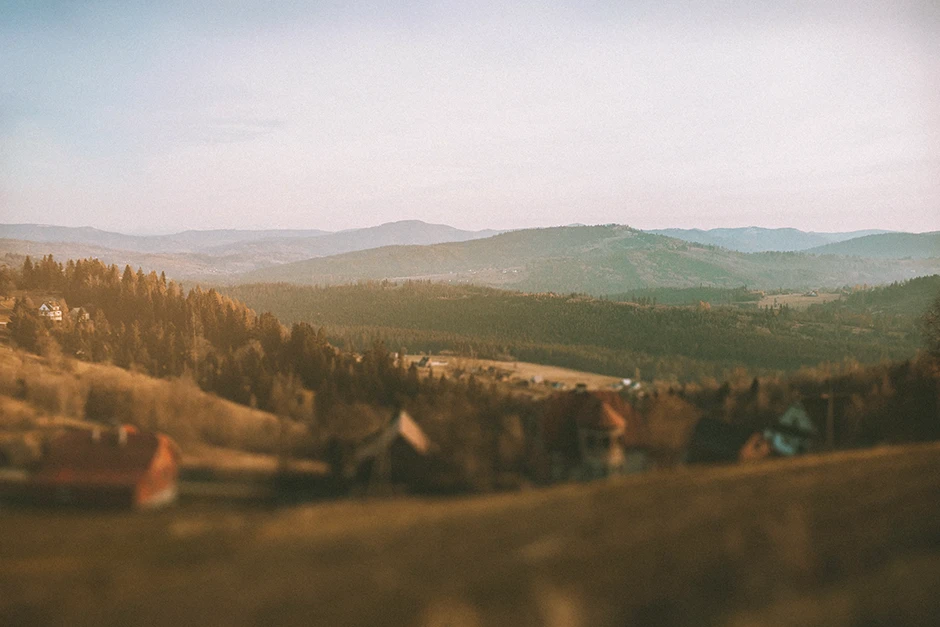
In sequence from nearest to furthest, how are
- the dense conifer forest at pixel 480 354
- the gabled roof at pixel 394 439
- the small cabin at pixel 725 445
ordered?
the gabled roof at pixel 394 439
the small cabin at pixel 725 445
the dense conifer forest at pixel 480 354

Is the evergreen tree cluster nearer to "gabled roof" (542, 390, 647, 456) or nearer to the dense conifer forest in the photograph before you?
the dense conifer forest

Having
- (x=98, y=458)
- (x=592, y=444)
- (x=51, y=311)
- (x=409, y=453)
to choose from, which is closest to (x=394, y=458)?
(x=409, y=453)

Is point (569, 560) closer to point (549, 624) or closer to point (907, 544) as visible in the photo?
point (549, 624)

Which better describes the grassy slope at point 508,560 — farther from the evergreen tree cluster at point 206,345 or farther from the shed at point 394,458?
the evergreen tree cluster at point 206,345

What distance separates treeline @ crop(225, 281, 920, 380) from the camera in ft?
399

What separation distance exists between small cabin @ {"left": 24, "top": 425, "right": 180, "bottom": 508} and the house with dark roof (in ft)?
56.4

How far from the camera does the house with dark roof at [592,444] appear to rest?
1436 inches

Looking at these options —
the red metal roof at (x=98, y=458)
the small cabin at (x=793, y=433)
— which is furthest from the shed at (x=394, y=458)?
the small cabin at (x=793, y=433)

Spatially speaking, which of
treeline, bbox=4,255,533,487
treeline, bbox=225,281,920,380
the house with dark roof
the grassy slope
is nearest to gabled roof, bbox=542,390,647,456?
the house with dark roof

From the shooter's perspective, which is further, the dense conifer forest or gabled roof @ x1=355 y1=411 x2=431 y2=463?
the dense conifer forest

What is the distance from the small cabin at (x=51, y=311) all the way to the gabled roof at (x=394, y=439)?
64303mm

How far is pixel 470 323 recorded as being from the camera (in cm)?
17388

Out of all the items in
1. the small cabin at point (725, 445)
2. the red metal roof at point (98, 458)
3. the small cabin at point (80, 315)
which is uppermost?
the small cabin at point (80, 315)

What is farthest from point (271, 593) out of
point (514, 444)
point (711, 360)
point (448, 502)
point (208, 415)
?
point (711, 360)
